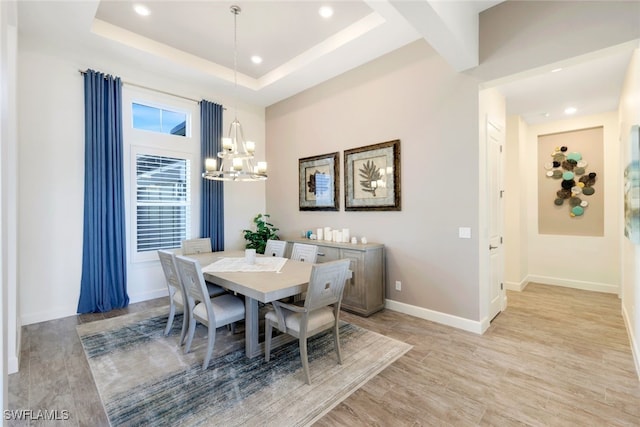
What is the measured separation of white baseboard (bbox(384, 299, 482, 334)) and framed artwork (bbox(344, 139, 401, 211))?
1310 mm

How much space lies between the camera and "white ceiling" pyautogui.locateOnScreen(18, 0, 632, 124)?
298 centimetres

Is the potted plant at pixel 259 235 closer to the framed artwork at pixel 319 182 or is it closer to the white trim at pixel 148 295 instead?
the framed artwork at pixel 319 182

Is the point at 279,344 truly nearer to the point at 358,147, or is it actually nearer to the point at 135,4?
the point at 358,147

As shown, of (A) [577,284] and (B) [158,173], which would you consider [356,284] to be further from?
(A) [577,284]

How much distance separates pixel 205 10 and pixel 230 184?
2.82 meters

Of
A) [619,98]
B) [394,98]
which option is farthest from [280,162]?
[619,98]

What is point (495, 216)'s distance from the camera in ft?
12.4

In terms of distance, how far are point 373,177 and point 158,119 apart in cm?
353

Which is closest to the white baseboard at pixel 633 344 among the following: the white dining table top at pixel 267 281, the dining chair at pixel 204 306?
the white dining table top at pixel 267 281

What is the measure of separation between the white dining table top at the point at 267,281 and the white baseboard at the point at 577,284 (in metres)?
4.95

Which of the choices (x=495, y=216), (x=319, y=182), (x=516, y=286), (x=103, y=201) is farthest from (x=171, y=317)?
(x=516, y=286)

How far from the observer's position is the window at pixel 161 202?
177 inches

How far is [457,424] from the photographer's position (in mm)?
1960

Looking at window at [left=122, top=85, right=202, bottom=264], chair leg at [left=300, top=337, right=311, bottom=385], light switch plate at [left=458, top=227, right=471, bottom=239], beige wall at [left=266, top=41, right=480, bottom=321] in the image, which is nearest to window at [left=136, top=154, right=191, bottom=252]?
window at [left=122, top=85, right=202, bottom=264]
